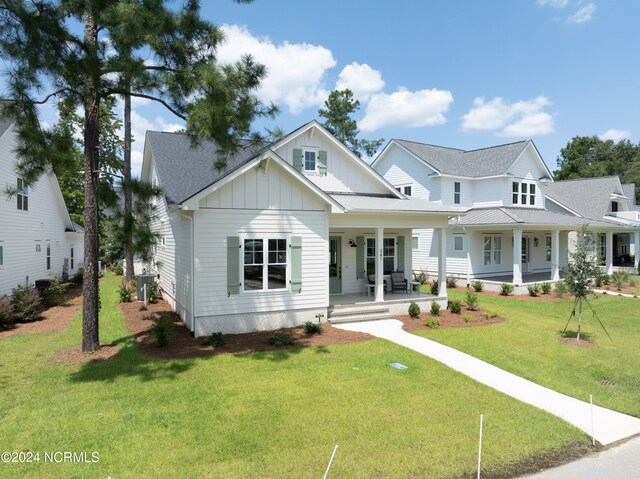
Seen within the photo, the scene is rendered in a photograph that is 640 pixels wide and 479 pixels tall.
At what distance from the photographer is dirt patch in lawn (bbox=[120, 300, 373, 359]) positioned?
9.66 meters

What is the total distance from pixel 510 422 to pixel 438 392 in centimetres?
138

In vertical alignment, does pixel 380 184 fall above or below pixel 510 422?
above

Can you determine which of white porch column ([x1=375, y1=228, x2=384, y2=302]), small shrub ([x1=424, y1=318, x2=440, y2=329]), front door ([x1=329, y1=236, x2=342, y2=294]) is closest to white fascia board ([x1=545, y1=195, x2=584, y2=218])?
front door ([x1=329, y1=236, x2=342, y2=294])

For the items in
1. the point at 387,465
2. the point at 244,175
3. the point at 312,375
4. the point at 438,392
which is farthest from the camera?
the point at 244,175

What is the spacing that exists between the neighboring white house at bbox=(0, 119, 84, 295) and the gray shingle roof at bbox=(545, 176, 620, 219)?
32587 mm

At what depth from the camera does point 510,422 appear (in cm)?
611

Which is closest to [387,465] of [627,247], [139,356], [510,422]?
[510,422]

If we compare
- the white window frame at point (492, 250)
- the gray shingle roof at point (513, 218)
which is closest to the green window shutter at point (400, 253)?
the gray shingle roof at point (513, 218)

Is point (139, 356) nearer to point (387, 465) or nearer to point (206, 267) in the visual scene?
point (206, 267)

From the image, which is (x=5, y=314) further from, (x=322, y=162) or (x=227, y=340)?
(x=322, y=162)

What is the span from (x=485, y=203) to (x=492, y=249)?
3.01 meters

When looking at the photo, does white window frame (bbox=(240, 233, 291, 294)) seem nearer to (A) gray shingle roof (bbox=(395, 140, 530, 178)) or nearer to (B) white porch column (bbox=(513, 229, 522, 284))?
(B) white porch column (bbox=(513, 229, 522, 284))

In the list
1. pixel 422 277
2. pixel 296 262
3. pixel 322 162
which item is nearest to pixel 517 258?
pixel 422 277

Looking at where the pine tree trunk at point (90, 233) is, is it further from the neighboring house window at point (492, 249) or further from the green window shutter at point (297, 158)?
the neighboring house window at point (492, 249)
